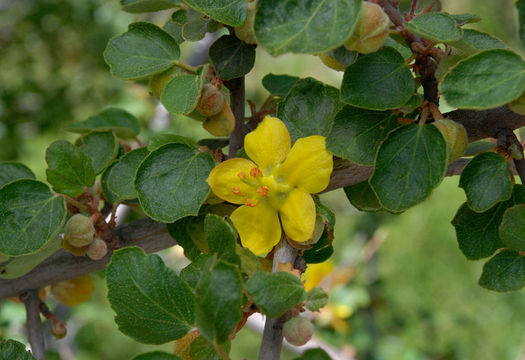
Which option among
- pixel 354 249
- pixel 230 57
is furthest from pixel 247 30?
pixel 354 249

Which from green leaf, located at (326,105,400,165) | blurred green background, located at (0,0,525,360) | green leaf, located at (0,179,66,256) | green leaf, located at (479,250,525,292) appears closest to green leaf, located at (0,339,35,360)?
green leaf, located at (0,179,66,256)

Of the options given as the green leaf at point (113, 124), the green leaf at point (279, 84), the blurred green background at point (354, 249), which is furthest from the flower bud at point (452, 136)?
the blurred green background at point (354, 249)

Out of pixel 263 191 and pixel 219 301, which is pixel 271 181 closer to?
pixel 263 191

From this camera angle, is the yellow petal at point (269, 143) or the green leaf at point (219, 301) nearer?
the green leaf at point (219, 301)

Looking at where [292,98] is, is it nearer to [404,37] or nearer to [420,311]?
[404,37]

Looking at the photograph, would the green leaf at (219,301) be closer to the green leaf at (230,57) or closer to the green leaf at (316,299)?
the green leaf at (316,299)

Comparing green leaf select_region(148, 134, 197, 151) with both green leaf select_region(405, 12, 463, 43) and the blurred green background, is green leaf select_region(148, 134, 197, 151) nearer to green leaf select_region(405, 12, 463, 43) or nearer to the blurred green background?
green leaf select_region(405, 12, 463, 43)
